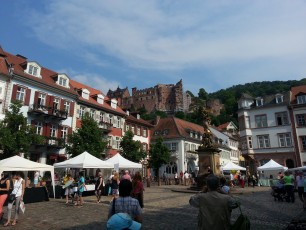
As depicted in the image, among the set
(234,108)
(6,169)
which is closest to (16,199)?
(6,169)

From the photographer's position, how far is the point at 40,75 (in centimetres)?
3206

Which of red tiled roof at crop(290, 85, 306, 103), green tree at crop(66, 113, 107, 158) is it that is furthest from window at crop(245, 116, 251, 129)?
green tree at crop(66, 113, 107, 158)

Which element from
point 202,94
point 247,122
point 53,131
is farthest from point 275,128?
point 202,94

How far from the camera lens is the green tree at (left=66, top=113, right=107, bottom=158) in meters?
28.7

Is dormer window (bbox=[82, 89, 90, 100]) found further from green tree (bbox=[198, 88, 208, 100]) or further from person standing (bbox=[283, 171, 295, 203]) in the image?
green tree (bbox=[198, 88, 208, 100])

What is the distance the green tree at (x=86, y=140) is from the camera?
1129 inches

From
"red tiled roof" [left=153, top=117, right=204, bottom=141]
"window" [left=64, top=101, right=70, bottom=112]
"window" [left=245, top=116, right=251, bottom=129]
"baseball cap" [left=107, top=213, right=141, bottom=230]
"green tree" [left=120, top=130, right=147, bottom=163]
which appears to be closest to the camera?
"baseball cap" [left=107, top=213, right=141, bottom=230]

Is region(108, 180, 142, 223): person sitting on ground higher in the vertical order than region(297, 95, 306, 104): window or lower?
lower

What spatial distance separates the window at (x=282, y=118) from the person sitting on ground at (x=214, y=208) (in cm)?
4136

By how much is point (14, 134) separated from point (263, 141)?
1374 inches

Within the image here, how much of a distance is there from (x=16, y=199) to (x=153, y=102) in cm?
13384

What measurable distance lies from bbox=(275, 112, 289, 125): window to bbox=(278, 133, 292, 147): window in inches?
70.1

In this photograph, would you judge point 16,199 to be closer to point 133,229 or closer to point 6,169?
point 6,169

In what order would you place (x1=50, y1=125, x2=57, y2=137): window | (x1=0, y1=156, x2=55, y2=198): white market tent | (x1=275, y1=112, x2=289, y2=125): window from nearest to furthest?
(x1=0, y1=156, x2=55, y2=198): white market tent
(x1=50, y1=125, x2=57, y2=137): window
(x1=275, y1=112, x2=289, y2=125): window
